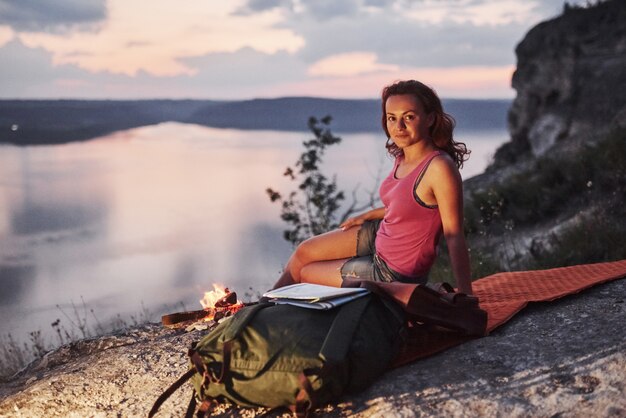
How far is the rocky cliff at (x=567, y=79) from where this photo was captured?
43.5 feet

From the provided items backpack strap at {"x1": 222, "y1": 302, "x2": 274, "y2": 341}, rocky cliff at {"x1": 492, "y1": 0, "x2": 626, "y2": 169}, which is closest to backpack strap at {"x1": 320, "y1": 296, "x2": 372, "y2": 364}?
backpack strap at {"x1": 222, "y1": 302, "x2": 274, "y2": 341}

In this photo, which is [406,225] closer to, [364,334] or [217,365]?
[364,334]

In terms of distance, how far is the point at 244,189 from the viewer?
4056 centimetres

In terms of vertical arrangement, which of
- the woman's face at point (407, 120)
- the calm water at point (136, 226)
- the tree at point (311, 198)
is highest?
the woman's face at point (407, 120)

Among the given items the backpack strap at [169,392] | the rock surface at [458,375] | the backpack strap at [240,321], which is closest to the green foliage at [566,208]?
the rock surface at [458,375]

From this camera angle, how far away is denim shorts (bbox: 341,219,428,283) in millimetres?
3793

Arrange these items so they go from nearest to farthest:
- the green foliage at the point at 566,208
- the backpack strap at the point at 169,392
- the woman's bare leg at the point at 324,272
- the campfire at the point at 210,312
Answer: the backpack strap at the point at 169,392 → the woman's bare leg at the point at 324,272 → the campfire at the point at 210,312 → the green foliage at the point at 566,208

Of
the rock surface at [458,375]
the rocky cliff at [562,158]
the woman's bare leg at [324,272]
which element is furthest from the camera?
the rocky cliff at [562,158]

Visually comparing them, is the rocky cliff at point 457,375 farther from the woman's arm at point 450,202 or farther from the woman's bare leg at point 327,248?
the woman's bare leg at point 327,248

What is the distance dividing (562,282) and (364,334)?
1.80 metres

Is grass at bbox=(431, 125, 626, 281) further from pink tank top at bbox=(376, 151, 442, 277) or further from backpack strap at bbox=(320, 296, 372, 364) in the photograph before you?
backpack strap at bbox=(320, 296, 372, 364)

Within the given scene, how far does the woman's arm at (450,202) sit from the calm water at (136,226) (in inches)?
94.3

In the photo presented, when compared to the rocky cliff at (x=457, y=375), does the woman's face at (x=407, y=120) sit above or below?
above

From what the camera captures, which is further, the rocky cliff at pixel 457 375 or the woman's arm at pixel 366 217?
the woman's arm at pixel 366 217
